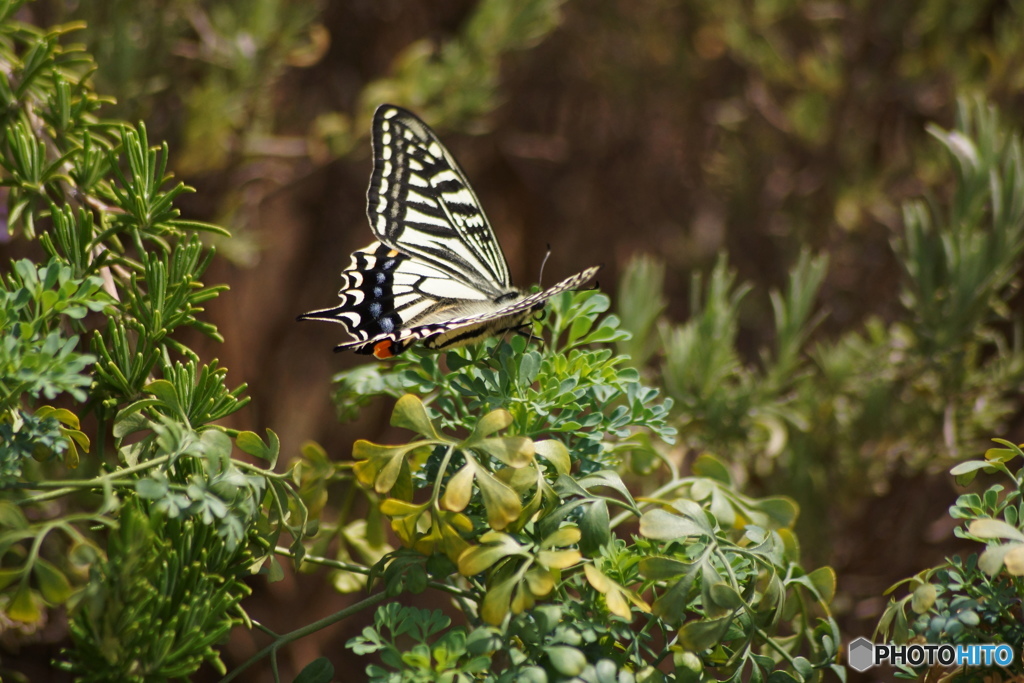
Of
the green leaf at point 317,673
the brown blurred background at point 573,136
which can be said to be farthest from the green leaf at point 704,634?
the brown blurred background at point 573,136

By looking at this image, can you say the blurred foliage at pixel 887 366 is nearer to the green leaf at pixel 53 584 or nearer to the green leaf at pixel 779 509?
the green leaf at pixel 779 509

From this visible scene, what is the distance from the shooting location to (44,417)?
20.2 inches

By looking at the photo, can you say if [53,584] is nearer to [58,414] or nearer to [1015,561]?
[58,414]

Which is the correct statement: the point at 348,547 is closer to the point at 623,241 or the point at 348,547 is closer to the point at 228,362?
the point at 228,362

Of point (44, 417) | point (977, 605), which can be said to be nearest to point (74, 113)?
point (44, 417)

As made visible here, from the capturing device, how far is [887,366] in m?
1.12

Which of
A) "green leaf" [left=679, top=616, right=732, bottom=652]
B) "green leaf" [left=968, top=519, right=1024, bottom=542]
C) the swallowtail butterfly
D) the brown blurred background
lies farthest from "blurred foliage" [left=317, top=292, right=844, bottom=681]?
the brown blurred background

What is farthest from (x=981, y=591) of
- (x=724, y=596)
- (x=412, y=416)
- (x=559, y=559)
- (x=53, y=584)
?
(x=53, y=584)

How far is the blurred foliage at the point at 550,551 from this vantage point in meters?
0.48

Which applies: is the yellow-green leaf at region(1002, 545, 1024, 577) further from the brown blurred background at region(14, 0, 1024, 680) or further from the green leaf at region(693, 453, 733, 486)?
the brown blurred background at region(14, 0, 1024, 680)

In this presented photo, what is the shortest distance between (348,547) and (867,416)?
2.61ft
